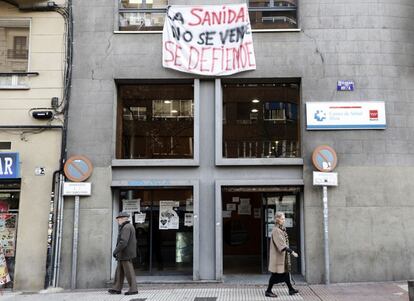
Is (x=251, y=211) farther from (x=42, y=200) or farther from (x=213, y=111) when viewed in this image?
(x=42, y=200)

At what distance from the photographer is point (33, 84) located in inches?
463

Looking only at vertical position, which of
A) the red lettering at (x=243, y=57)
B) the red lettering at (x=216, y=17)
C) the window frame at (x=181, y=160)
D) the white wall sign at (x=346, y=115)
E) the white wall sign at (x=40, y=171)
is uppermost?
the red lettering at (x=216, y=17)

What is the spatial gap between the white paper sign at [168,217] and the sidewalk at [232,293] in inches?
59.3

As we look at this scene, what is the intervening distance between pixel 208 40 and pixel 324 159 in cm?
414

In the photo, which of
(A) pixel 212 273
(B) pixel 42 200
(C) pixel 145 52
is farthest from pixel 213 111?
(B) pixel 42 200

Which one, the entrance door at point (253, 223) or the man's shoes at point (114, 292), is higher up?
the entrance door at point (253, 223)

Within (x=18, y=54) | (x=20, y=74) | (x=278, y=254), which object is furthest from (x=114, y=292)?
(x=18, y=54)

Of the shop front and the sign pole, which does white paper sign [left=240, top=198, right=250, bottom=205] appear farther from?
the shop front

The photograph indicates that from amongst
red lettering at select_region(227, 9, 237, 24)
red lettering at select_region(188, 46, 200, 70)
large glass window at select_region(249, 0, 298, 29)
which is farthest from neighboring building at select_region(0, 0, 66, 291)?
large glass window at select_region(249, 0, 298, 29)

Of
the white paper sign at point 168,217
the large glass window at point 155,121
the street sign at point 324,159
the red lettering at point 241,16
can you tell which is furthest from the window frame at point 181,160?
the street sign at point 324,159

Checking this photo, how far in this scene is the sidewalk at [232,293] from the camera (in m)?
9.60

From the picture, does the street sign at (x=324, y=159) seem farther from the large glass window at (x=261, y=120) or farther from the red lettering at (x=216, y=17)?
the red lettering at (x=216, y=17)

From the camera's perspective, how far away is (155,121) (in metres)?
12.2

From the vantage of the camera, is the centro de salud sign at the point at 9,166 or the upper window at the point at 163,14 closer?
the centro de salud sign at the point at 9,166
